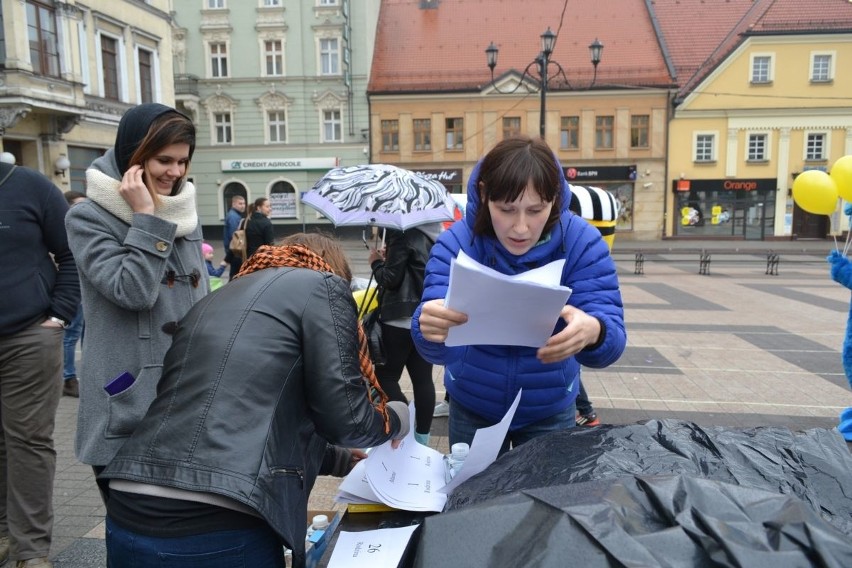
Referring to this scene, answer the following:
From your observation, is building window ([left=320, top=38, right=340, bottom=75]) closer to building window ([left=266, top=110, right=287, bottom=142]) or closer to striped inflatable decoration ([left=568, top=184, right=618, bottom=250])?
building window ([left=266, top=110, right=287, bottom=142])

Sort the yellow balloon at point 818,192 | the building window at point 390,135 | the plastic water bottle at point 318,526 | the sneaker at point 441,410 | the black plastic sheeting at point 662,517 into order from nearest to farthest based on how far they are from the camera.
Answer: the black plastic sheeting at point 662,517, the plastic water bottle at point 318,526, the yellow balloon at point 818,192, the sneaker at point 441,410, the building window at point 390,135

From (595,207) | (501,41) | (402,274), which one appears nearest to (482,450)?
(402,274)

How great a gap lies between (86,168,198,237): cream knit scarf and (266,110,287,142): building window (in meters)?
30.5

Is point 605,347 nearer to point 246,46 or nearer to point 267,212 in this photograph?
point 267,212

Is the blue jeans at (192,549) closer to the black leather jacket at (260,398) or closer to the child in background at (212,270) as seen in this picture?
the black leather jacket at (260,398)

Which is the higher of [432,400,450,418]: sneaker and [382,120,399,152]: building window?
[382,120,399,152]: building window

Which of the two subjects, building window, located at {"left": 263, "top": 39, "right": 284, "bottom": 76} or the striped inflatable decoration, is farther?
building window, located at {"left": 263, "top": 39, "right": 284, "bottom": 76}

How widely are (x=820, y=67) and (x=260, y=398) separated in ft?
116

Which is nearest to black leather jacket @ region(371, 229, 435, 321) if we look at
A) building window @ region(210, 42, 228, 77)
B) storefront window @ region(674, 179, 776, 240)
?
storefront window @ region(674, 179, 776, 240)

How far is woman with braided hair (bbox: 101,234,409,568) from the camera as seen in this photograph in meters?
1.47

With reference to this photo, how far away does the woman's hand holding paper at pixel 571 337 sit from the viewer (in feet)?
5.52

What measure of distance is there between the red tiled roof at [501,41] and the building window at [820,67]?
6.56 metres

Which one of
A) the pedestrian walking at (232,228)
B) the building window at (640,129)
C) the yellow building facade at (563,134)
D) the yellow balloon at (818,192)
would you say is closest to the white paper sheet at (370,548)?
the yellow balloon at (818,192)

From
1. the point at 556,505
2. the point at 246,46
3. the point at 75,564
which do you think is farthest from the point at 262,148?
the point at 556,505
